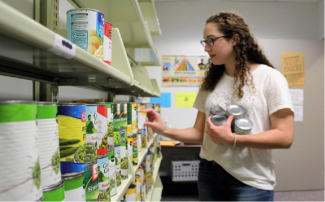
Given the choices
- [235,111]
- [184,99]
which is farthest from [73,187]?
[184,99]

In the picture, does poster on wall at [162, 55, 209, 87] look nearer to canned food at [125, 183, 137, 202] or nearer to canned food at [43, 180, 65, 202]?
canned food at [125, 183, 137, 202]

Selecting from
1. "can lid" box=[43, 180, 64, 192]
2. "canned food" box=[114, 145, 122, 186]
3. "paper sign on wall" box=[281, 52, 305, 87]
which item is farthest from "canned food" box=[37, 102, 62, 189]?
"paper sign on wall" box=[281, 52, 305, 87]

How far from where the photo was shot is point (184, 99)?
13.5 feet

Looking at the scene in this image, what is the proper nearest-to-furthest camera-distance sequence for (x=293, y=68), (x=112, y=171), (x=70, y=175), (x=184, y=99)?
(x=70, y=175)
(x=112, y=171)
(x=293, y=68)
(x=184, y=99)

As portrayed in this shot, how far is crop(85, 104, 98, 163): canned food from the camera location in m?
0.69

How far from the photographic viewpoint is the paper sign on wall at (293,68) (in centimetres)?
381

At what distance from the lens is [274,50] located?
3.81m

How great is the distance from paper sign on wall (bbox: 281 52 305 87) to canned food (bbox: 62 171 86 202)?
393cm

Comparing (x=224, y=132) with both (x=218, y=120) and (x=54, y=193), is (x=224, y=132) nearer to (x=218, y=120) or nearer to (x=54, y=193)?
(x=218, y=120)

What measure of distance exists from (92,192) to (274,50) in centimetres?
388

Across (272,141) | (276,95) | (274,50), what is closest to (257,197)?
(272,141)

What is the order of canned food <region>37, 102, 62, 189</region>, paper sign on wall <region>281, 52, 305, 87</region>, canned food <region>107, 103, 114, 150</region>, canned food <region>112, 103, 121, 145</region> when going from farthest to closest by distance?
paper sign on wall <region>281, 52, 305, 87</region> < canned food <region>112, 103, 121, 145</region> < canned food <region>107, 103, 114, 150</region> < canned food <region>37, 102, 62, 189</region>

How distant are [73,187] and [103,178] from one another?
0.21 meters

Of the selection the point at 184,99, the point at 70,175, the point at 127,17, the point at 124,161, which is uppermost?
the point at 127,17
